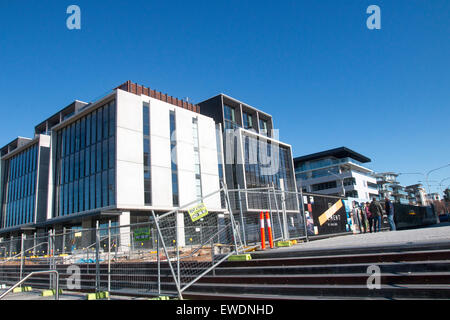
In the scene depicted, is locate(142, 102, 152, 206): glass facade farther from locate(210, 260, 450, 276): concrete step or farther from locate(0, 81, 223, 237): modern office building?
locate(210, 260, 450, 276): concrete step

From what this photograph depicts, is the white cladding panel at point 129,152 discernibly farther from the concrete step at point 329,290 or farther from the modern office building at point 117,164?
the concrete step at point 329,290

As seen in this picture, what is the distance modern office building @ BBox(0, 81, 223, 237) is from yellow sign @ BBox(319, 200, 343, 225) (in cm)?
1551

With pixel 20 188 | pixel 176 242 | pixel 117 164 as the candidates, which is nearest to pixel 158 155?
pixel 117 164

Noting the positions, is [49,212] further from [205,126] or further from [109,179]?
[205,126]

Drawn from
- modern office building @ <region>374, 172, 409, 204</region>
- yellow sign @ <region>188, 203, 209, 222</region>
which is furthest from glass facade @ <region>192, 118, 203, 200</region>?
modern office building @ <region>374, 172, 409, 204</region>

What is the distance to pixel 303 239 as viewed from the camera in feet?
41.8

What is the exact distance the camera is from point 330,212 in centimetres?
1576

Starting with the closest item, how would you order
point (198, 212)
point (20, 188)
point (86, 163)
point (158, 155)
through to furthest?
point (198, 212) → point (86, 163) → point (158, 155) → point (20, 188)

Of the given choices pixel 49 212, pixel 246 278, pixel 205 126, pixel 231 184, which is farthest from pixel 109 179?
pixel 246 278

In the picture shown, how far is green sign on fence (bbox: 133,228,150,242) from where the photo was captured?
9.26 metres

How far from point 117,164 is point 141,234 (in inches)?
952

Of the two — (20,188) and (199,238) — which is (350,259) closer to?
(199,238)

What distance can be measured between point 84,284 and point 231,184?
38014mm
